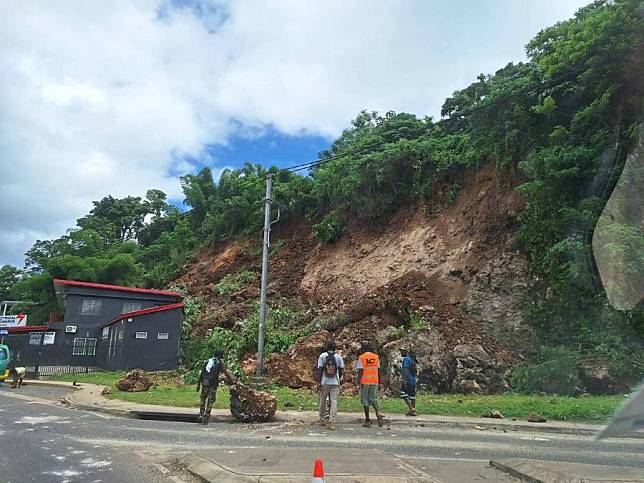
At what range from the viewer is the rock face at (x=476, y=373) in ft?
51.6

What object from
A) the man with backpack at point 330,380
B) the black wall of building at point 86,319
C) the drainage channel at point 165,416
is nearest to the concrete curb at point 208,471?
the man with backpack at point 330,380

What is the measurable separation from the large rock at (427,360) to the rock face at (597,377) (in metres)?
3.73

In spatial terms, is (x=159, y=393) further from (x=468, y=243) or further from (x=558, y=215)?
(x=558, y=215)

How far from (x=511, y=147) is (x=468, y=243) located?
4239 millimetres

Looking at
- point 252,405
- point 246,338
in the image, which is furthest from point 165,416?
point 246,338

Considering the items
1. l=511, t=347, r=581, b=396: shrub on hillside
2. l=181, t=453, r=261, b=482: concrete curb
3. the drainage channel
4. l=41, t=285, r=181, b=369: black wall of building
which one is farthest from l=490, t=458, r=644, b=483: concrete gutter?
l=41, t=285, r=181, b=369: black wall of building

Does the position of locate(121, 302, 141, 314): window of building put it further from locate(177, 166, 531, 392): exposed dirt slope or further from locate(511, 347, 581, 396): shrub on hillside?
locate(511, 347, 581, 396): shrub on hillside

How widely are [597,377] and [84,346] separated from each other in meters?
25.4

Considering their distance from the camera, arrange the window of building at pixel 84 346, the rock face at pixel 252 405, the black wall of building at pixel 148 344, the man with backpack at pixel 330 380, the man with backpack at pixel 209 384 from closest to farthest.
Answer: the man with backpack at pixel 330 380 < the man with backpack at pixel 209 384 < the rock face at pixel 252 405 < the black wall of building at pixel 148 344 < the window of building at pixel 84 346

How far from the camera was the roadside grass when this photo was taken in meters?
11.5

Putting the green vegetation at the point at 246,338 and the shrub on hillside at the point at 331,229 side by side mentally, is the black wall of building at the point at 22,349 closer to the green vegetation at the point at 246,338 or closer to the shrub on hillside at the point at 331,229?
the green vegetation at the point at 246,338

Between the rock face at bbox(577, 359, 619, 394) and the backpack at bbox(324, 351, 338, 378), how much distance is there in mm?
8457

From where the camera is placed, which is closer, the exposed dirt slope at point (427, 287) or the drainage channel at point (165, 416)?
the drainage channel at point (165, 416)

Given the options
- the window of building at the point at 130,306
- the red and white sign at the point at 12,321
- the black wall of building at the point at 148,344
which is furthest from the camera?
the red and white sign at the point at 12,321
